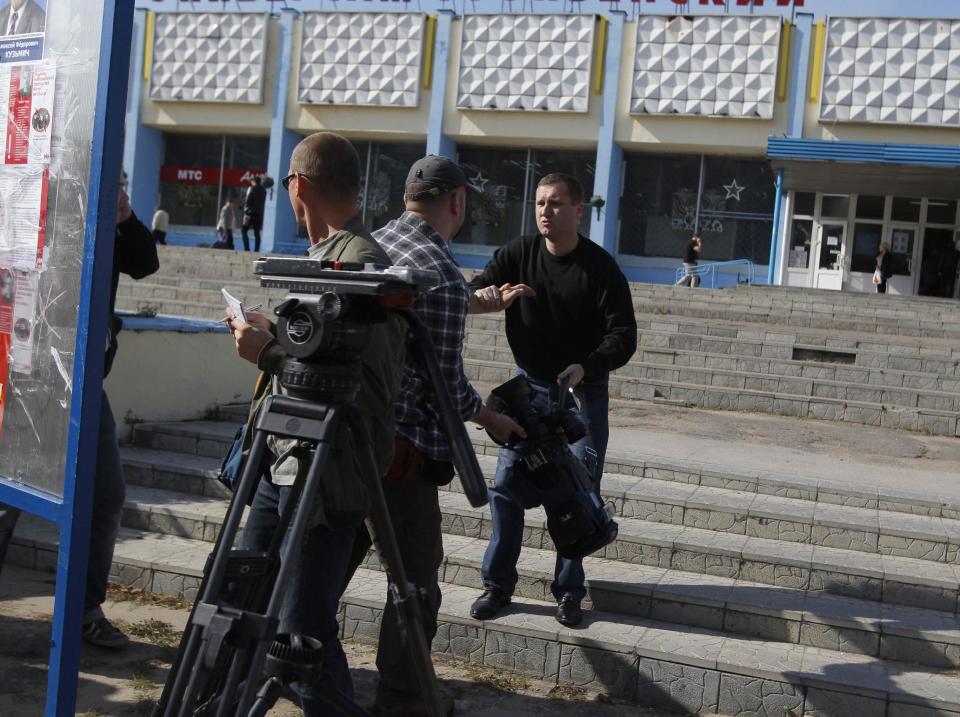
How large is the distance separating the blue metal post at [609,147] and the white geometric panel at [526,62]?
1.90 feet

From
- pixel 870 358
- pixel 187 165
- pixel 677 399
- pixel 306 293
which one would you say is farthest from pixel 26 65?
pixel 187 165

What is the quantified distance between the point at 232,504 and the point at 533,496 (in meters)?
2.20

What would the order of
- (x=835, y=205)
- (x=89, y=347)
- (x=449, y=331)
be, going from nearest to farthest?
(x=89, y=347) < (x=449, y=331) < (x=835, y=205)

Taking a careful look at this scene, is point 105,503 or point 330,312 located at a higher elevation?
point 330,312

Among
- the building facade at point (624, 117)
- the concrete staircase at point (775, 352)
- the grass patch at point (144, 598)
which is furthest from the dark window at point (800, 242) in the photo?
the grass patch at point (144, 598)

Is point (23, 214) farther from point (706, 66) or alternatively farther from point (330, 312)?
point (706, 66)

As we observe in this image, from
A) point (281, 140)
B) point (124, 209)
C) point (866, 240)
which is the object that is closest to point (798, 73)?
point (866, 240)

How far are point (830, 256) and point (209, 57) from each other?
1945 centimetres

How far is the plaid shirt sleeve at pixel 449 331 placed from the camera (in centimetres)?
319

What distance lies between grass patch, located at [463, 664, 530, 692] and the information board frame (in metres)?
1.93

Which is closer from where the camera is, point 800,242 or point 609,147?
point 800,242

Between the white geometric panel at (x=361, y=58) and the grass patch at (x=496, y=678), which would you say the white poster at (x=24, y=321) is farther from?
the white geometric panel at (x=361, y=58)

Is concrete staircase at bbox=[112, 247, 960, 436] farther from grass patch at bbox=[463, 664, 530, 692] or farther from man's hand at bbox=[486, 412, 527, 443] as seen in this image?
man's hand at bbox=[486, 412, 527, 443]

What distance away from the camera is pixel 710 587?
192 inches
